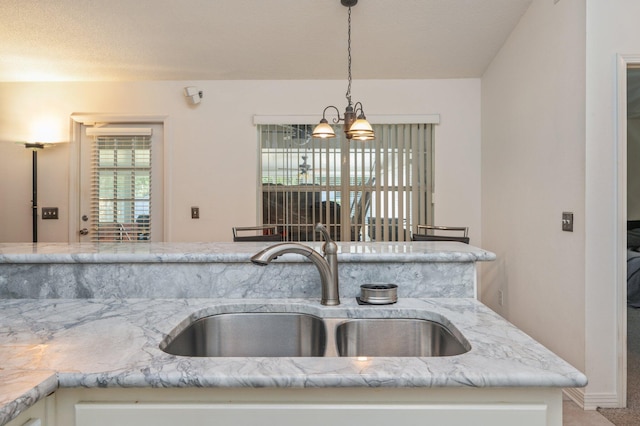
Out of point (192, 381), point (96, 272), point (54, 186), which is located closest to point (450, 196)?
point (96, 272)

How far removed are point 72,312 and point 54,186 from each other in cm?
347

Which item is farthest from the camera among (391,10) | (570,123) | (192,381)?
(391,10)

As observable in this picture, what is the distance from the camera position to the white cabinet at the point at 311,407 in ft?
2.46

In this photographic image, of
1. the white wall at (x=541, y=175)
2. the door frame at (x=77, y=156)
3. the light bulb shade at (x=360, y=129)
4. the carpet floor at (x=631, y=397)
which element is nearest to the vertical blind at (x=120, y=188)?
the door frame at (x=77, y=156)

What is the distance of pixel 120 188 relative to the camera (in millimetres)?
4055

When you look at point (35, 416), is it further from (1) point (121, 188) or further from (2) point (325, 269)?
(1) point (121, 188)

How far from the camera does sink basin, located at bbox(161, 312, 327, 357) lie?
1.20 metres

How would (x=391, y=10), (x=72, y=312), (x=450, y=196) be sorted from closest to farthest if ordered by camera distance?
→ (x=72, y=312)
(x=391, y=10)
(x=450, y=196)

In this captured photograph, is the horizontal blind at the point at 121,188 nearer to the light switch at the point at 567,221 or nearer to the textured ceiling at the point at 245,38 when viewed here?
the textured ceiling at the point at 245,38

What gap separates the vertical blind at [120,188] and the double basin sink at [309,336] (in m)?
3.18

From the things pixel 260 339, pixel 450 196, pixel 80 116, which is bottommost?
pixel 260 339

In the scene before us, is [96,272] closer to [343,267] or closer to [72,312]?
[72,312]

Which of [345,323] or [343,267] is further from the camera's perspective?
[343,267]

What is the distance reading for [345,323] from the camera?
117 centimetres
